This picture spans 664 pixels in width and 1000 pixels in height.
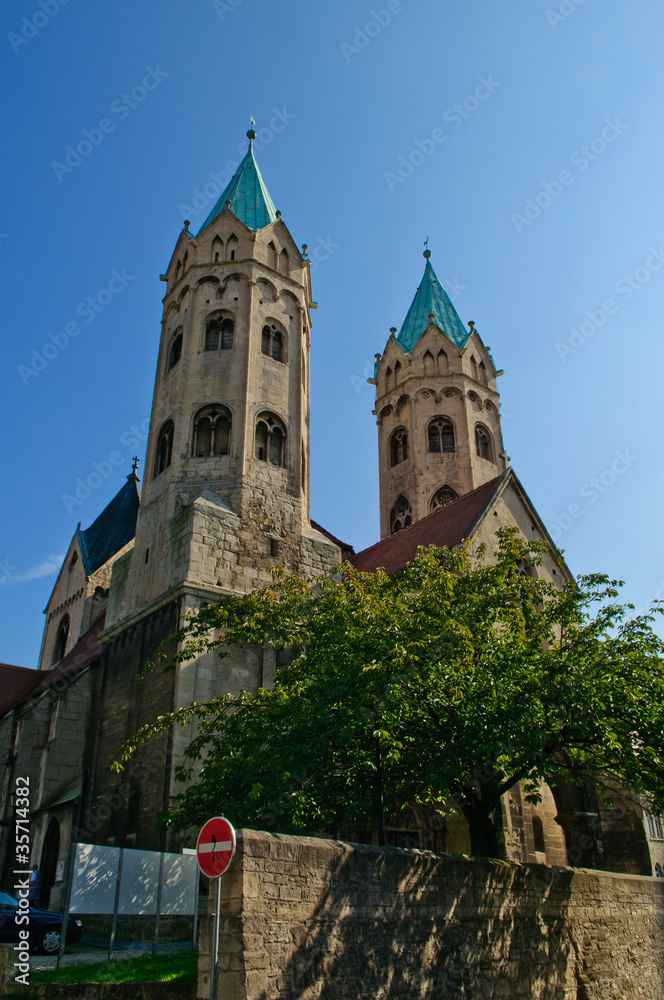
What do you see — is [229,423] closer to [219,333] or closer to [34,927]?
[219,333]

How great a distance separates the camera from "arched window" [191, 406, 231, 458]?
24.2 m

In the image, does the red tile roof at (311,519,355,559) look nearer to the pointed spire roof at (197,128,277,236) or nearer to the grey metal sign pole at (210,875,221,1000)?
the pointed spire roof at (197,128,277,236)

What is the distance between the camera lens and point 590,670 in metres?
12.6

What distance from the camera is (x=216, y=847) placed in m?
7.91

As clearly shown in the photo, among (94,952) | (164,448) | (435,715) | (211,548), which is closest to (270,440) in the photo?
(164,448)

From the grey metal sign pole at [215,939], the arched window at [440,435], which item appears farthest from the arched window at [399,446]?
the grey metal sign pole at [215,939]

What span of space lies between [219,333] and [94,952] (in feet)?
59.7

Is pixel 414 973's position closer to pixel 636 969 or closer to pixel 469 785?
pixel 469 785

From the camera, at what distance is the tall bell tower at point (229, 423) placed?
21.9 m

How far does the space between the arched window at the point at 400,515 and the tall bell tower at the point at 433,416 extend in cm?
3

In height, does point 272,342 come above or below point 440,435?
below

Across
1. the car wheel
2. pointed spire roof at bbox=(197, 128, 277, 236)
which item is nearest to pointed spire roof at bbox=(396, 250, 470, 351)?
pointed spire roof at bbox=(197, 128, 277, 236)

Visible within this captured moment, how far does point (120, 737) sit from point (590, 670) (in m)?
13.1

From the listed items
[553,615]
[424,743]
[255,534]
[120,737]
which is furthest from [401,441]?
[424,743]
